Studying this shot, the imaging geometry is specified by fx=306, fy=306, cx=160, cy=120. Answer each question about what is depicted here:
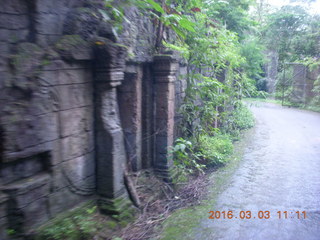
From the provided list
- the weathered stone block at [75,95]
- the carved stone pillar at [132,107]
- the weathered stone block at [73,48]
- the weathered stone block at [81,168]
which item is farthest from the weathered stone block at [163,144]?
the weathered stone block at [73,48]

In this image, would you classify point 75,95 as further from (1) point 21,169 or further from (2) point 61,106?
(1) point 21,169

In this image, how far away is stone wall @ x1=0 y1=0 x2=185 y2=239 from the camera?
2750 millimetres

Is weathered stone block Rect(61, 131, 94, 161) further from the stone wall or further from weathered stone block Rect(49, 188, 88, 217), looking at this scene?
weathered stone block Rect(49, 188, 88, 217)

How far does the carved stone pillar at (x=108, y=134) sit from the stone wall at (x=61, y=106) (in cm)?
1

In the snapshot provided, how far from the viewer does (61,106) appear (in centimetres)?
329

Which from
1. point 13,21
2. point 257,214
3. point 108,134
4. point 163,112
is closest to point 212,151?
point 163,112

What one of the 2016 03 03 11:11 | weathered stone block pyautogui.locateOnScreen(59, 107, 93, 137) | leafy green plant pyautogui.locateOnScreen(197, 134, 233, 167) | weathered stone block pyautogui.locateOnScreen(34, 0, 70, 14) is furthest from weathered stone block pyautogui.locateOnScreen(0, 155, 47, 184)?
leafy green plant pyautogui.locateOnScreen(197, 134, 233, 167)

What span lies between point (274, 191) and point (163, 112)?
2.46 m

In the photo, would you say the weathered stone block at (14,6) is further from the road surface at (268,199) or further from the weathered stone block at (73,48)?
the road surface at (268,199)

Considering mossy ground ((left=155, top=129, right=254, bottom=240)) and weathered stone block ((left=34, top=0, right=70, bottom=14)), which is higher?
weathered stone block ((left=34, top=0, right=70, bottom=14))

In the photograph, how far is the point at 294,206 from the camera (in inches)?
190

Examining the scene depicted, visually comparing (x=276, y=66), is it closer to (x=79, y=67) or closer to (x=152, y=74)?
(x=152, y=74)

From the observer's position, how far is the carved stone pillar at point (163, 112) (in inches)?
199

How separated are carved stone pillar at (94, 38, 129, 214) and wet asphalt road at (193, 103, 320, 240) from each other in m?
1.22
